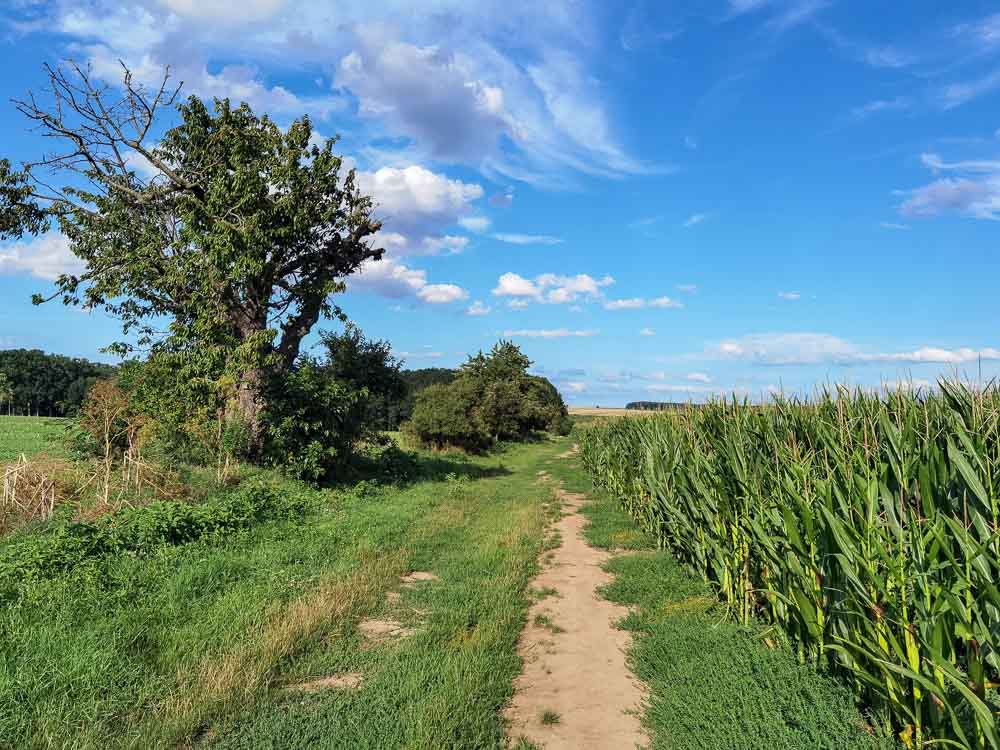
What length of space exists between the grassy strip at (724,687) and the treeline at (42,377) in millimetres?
83568

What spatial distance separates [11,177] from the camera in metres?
14.8

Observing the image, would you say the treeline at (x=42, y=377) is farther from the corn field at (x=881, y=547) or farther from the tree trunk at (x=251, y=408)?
the corn field at (x=881, y=547)

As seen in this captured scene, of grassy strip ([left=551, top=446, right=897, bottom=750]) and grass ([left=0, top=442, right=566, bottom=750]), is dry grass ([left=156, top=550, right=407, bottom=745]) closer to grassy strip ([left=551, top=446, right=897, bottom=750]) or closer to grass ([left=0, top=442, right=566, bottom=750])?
grass ([left=0, top=442, right=566, bottom=750])

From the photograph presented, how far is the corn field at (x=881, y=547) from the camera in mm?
3316

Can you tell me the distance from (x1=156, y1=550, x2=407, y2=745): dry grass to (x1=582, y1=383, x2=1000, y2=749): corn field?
167 inches

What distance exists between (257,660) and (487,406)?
3218 centimetres

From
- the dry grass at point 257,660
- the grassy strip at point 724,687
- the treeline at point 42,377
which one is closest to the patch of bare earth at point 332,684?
the dry grass at point 257,660

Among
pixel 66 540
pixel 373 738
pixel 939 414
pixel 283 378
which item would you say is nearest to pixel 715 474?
pixel 939 414

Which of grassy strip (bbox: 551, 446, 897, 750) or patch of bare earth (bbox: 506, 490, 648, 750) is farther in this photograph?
patch of bare earth (bbox: 506, 490, 648, 750)

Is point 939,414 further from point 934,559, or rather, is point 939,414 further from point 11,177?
point 11,177

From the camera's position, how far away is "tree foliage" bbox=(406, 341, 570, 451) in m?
30.5

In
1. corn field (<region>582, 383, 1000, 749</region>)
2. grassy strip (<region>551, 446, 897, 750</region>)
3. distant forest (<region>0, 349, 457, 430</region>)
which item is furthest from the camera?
distant forest (<region>0, 349, 457, 430</region>)

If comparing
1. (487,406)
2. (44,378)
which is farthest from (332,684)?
(44,378)

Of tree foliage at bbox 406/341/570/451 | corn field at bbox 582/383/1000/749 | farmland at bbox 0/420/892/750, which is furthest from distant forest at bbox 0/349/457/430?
corn field at bbox 582/383/1000/749
